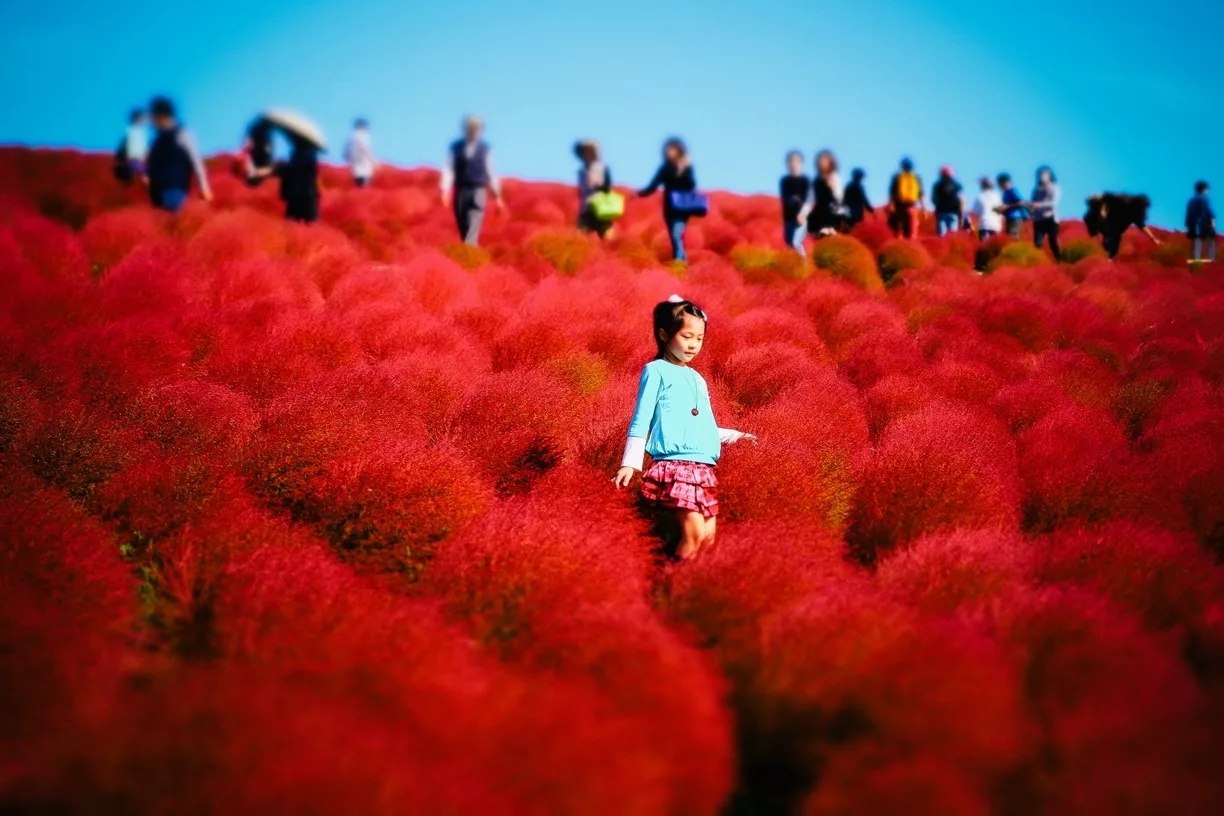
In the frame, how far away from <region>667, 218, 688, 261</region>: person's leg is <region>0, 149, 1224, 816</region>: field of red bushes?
3.68 metres

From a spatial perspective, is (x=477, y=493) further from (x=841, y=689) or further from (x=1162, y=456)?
(x=1162, y=456)

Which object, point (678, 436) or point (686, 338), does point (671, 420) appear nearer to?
point (678, 436)

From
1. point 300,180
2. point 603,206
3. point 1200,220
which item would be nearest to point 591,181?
point 603,206

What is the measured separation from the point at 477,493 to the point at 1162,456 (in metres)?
2.74

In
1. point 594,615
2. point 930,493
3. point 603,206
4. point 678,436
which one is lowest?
point 594,615

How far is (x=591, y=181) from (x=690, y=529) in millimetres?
7765

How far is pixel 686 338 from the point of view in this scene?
3.24 m

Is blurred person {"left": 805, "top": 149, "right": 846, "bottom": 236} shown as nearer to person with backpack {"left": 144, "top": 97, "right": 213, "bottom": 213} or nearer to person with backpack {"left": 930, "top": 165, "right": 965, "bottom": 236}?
person with backpack {"left": 930, "top": 165, "right": 965, "bottom": 236}

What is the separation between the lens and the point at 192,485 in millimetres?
2938

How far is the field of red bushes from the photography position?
1.71 metres

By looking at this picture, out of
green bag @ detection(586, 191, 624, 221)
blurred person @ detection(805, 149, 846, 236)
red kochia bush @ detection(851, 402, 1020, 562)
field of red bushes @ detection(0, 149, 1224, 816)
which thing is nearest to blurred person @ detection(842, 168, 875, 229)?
blurred person @ detection(805, 149, 846, 236)

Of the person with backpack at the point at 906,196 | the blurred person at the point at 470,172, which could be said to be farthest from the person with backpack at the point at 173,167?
the person with backpack at the point at 906,196

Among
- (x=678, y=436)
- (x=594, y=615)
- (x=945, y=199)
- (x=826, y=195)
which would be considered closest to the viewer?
(x=594, y=615)

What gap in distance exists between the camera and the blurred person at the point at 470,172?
29.2ft
